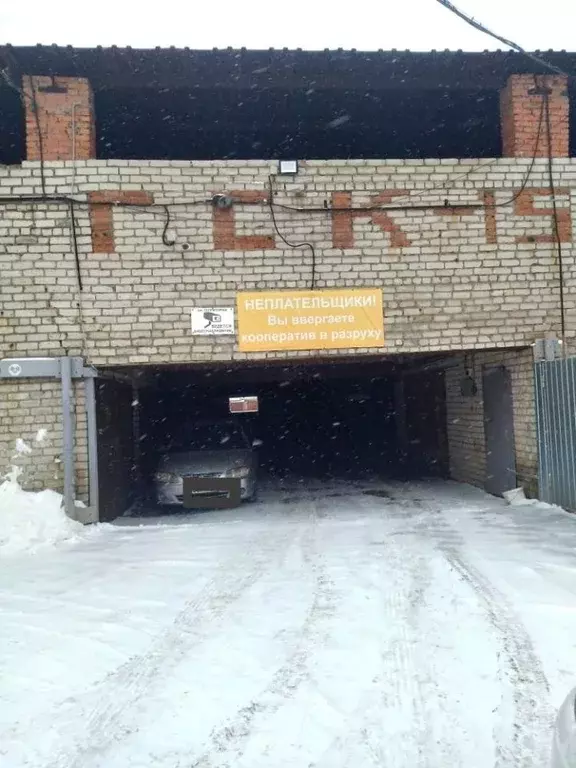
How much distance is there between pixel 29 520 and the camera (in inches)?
292

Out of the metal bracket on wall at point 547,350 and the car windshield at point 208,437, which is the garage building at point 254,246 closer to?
the metal bracket on wall at point 547,350

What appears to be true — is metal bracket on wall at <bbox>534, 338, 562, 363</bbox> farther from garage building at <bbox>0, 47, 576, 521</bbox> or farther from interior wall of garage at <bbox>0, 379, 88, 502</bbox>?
interior wall of garage at <bbox>0, 379, 88, 502</bbox>

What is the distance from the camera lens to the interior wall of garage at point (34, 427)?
816 centimetres

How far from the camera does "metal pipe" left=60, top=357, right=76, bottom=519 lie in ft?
26.6

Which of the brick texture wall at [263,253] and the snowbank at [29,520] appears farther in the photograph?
the brick texture wall at [263,253]

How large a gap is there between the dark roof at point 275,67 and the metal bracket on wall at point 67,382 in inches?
139

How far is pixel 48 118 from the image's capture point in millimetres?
8258

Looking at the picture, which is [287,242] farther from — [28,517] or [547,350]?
[28,517]

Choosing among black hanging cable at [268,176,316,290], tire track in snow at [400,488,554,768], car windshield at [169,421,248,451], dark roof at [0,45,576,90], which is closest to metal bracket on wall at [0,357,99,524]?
car windshield at [169,421,248,451]

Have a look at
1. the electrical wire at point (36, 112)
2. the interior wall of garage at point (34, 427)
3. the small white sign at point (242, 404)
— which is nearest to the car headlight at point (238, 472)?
the interior wall of garage at point (34, 427)

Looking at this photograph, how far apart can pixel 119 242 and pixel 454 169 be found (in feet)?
14.1

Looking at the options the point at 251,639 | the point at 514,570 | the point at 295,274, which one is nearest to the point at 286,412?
the point at 295,274

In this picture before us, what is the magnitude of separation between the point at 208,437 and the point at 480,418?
430 centimetres

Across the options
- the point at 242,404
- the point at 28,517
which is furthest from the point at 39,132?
the point at 242,404
